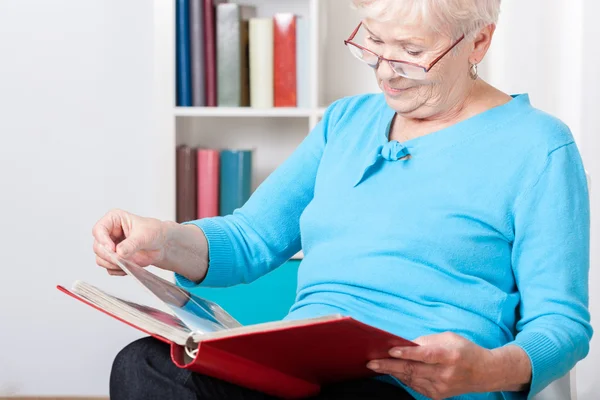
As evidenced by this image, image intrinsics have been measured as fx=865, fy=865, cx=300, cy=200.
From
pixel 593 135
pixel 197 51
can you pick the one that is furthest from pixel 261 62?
pixel 593 135

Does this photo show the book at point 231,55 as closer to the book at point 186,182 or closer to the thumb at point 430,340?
the book at point 186,182

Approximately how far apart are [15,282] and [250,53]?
121cm

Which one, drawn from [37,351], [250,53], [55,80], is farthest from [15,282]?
[250,53]

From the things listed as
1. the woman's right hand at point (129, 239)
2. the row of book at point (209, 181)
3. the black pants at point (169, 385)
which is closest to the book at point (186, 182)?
the row of book at point (209, 181)

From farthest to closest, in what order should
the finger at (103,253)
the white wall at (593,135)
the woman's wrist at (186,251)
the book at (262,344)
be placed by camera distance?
the white wall at (593,135), the woman's wrist at (186,251), the finger at (103,253), the book at (262,344)

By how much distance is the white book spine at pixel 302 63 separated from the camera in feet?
8.18

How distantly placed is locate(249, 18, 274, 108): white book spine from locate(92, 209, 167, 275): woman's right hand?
1.24m

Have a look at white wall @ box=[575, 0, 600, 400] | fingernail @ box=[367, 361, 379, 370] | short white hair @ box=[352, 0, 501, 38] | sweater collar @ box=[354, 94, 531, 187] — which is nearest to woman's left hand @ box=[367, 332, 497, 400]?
fingernail @ box=[367, 361, 379, 370]

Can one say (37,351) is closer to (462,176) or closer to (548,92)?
(548,92)

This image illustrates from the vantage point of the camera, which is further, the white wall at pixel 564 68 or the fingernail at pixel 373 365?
the white wall at pixel 564 68

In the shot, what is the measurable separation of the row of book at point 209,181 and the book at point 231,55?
0.16 metres

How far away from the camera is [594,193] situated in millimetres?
2004

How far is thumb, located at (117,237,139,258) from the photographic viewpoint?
1.26 metres

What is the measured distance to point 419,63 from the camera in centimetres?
127
